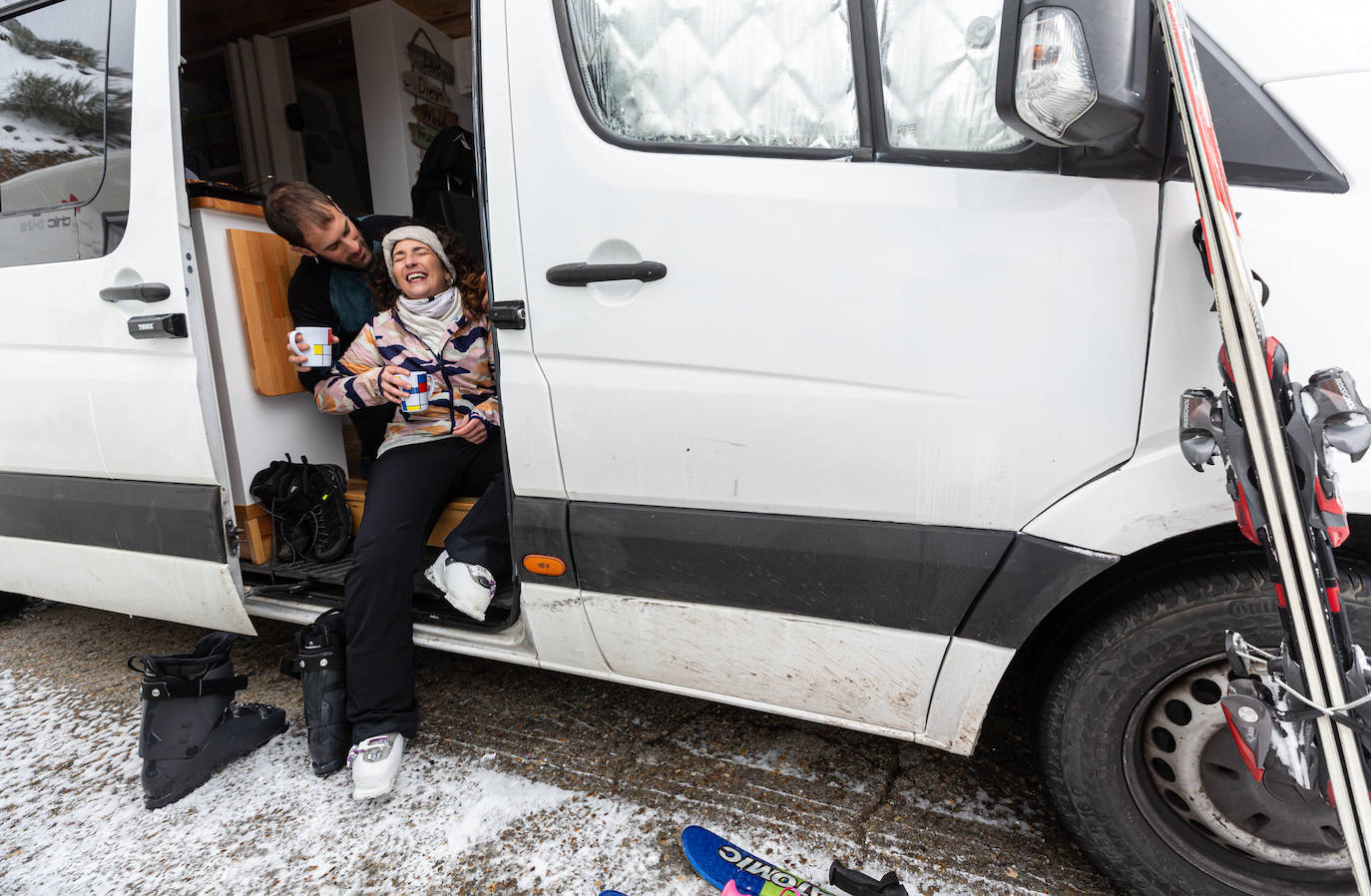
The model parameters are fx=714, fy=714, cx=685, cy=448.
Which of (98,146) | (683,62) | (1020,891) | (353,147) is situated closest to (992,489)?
(1020,891)

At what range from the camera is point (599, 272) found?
140 cm

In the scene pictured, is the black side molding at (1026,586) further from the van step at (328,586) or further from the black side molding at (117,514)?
the black side molding at (117,514)

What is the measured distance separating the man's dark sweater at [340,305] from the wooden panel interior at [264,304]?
0.04m

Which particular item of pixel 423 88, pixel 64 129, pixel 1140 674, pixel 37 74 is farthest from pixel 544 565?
pixel 423 88

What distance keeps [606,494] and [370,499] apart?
789 mm

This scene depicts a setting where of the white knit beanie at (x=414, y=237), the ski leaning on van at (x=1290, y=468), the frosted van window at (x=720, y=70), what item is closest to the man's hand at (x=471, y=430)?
the white knit beanie at (x=414, y=237)

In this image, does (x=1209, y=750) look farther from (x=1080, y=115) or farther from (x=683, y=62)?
(x=683, y=62)

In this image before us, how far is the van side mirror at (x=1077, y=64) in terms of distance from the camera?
3.00 feet

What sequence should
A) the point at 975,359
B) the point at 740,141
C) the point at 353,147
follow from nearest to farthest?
the point at 975,359
the point at 740,141
the point at 353,147

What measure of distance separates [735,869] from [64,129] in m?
2.55

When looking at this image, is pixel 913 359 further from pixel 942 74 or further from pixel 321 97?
pixel 321 97

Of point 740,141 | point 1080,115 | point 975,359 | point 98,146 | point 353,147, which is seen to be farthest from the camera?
point 353,147

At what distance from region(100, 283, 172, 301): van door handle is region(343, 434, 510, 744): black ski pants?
69 cm

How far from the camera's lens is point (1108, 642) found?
1.29 metres
